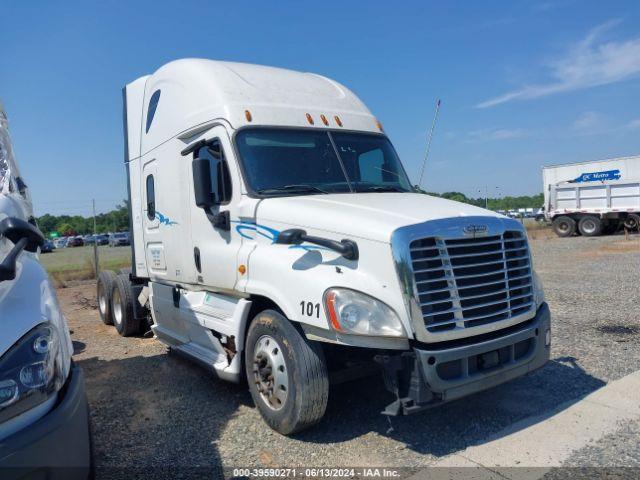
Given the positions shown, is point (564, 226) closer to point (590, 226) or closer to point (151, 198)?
point (590, 226)

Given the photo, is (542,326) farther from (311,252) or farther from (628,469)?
(311,252)

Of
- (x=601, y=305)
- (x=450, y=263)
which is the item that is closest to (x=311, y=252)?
(x=450, y=263)

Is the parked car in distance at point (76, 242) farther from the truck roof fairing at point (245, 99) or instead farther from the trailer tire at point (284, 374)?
the trailer tire at point (284, 374)

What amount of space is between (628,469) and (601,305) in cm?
626

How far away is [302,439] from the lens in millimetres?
4199

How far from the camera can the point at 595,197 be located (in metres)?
26.4

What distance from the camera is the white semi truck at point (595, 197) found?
25.7 m

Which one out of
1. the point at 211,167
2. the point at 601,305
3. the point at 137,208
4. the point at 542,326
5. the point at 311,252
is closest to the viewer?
the point at 311,252

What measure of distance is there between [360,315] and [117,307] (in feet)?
20.1

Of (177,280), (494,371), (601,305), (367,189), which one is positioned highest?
(367,189)

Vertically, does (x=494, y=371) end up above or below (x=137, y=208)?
below

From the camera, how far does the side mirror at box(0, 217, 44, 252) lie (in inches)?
101

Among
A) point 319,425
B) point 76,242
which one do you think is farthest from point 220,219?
point 76,242

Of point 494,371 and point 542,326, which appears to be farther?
point 542,326
